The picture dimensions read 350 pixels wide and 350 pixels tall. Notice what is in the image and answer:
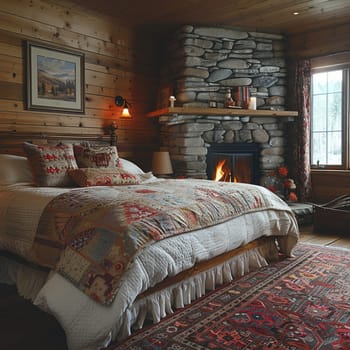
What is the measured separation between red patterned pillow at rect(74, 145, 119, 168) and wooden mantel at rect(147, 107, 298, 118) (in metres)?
1.25

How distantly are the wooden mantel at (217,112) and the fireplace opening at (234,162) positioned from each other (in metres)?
0.45

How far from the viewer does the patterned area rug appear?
1882 mm

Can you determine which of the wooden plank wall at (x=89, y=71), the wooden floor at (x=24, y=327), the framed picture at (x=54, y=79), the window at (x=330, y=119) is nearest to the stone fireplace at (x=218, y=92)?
the wooden plank wall at (x=89, y=71)

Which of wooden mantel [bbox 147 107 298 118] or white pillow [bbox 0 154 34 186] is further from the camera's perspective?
wooden mantel [bbox 147 107 298 118]

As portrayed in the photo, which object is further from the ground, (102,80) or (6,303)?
(102,80)

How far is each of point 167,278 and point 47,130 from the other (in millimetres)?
2492

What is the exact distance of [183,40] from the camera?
4.82m

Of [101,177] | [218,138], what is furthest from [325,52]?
[101,177]

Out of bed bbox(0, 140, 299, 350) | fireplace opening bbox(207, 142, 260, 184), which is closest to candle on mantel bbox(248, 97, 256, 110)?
fireplace opening bbox(207, 142, 260, 184)

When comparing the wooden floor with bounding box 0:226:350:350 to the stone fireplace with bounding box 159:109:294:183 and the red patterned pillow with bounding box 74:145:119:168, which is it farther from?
the stone fireplace with bounding box 159:109:294:183

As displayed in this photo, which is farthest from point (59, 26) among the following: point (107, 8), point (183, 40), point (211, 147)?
point (211, 147)

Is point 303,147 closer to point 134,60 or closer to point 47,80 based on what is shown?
point 134,60

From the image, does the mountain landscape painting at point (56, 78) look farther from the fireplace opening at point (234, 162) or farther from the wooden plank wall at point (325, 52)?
the wooden plank wall at point (325, 52)

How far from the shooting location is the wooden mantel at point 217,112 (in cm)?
462
